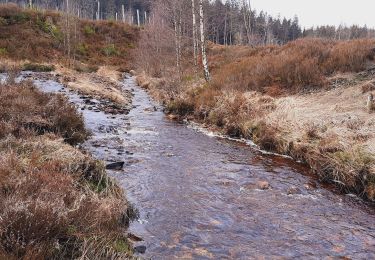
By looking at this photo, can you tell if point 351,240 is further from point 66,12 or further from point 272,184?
point 66,12

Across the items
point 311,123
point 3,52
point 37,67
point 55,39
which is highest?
point 55,39

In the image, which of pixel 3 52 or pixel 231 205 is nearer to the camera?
pixel 231 205

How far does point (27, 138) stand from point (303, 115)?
858cm

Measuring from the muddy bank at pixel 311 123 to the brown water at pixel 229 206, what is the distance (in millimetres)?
507

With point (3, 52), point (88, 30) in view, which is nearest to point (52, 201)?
point (3, 52)

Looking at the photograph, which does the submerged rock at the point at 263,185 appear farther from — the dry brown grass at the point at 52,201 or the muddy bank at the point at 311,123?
the dry brown grass at the point at 52,201

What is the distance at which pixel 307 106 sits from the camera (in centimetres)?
1360

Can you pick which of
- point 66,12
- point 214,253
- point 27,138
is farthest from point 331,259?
point 66,12

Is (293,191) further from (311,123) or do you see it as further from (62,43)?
(62,43)

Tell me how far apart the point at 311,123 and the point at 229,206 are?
5.48 m

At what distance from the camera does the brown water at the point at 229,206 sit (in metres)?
5.89

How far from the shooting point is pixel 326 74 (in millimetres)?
16719

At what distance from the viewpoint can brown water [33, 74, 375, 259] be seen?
5.89 meters

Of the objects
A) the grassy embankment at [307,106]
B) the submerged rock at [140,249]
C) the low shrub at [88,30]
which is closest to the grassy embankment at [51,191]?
the submerged rock at [140,249]
